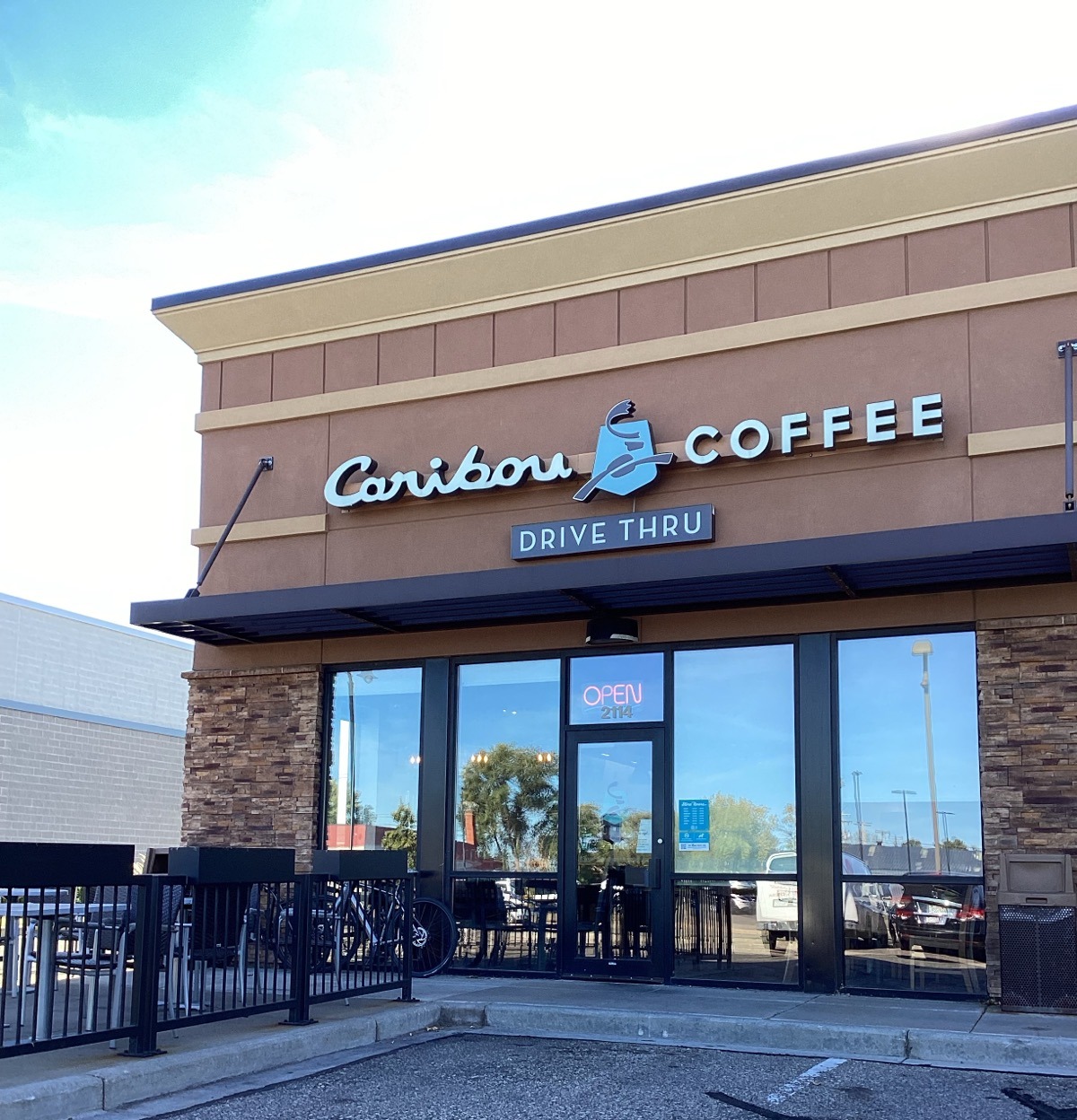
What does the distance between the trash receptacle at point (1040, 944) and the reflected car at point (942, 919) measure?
0.54 metres

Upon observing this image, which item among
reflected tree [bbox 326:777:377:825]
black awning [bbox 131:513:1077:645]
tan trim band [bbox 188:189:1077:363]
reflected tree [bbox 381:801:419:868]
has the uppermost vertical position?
tan trim band [bbox 188:189:1077:363]

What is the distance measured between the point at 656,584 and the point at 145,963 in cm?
541

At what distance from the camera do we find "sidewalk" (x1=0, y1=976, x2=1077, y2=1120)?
746 cm

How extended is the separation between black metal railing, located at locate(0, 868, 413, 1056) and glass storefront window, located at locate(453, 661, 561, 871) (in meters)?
1.88

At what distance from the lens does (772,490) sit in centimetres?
1213

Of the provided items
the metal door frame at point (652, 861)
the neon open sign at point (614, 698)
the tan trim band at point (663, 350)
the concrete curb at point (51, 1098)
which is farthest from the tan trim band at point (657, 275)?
the concrete curb at point (51, 1098)

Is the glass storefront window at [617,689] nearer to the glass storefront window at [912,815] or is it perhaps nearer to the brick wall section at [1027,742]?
the glass storefront window at [912,815]

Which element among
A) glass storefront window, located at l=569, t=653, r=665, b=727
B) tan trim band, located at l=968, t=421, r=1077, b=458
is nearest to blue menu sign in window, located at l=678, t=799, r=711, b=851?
glass storefront window, located at l=569, t=653, r=665, b=727

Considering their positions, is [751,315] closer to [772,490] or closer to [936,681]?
[772,490]

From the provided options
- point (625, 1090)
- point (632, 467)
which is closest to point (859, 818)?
point (632, 467)

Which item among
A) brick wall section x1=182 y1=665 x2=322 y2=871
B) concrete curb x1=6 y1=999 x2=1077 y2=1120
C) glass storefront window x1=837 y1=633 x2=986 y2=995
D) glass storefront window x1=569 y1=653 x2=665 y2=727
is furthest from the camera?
brick wall section x1=182 y1=665 x2=322 y2=871

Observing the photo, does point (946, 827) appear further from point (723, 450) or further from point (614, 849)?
point (723, 450)

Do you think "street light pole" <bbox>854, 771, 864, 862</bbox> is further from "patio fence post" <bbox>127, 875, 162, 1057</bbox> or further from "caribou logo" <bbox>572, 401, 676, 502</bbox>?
"patio fence post" <bbox>127, 875, 162, 1057</bbox>

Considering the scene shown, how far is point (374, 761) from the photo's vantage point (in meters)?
13.9
